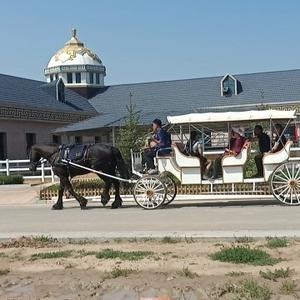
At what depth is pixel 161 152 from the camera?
51.0ft

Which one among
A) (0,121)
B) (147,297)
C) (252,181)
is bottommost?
(147,297)

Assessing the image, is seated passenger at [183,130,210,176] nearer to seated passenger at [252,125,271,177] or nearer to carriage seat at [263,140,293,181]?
seated passenger at [252,125,271,177]

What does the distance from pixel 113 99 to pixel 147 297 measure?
2155 inches

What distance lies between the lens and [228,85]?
56.7 meters

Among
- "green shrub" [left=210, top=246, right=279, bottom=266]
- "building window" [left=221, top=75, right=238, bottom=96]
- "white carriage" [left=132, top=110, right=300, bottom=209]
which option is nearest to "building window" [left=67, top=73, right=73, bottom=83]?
"building window" [left=221, top=75, right=238, bottom=96]

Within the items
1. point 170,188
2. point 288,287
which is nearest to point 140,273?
point 288,287

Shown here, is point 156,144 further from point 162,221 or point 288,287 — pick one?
point 288,287

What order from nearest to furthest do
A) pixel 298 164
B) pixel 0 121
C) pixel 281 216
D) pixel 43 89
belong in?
pixel 281 216, pixel 298 164, pixel 0 121, pixel 43 89

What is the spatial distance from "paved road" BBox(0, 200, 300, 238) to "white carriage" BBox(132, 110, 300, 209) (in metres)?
0.38

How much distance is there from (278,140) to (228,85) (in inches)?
1655

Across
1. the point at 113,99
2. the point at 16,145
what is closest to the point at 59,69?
the point at 113,99

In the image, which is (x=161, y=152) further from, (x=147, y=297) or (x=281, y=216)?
(x=147, y=297)

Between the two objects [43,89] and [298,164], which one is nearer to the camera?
[298,164]

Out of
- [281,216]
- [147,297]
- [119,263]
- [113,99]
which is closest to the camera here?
[147,297]
